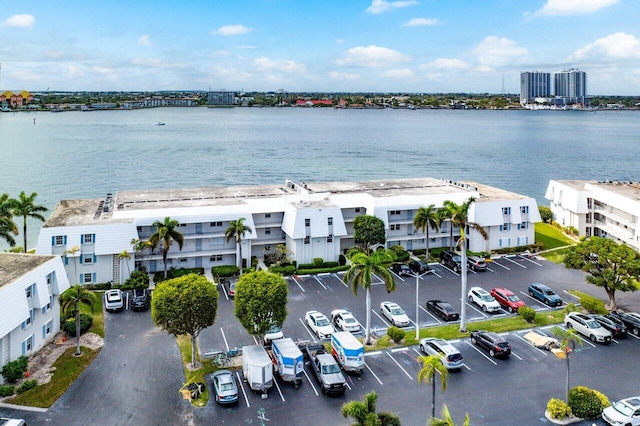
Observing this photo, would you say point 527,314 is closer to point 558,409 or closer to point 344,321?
point 558,409

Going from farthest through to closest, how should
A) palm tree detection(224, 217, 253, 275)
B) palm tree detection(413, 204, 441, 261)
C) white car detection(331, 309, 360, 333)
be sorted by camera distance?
palm tree detection(413, 204, 441, 261) < palm tree detection(224, 217, 253, 275) < white car detection(331, 309, 360, 333)

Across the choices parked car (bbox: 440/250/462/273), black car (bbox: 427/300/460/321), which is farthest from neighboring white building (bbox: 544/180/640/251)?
black car (bbox: 427/300/460/321)

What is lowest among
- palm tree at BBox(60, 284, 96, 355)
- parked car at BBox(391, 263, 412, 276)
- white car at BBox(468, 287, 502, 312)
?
white car at BBox(468, 287, 502, 312)

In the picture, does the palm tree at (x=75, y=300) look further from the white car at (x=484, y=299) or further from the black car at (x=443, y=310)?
the white car at (x=484, y=299)

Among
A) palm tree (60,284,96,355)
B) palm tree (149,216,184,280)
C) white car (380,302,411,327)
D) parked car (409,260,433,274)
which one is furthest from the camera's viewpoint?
parked car (409,260,433,274)

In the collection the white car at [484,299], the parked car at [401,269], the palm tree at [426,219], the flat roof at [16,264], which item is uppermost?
the palm tree at [426,219]

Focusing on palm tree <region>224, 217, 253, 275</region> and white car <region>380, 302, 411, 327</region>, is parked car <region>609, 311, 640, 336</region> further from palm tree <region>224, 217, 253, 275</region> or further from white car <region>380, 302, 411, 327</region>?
palm tree <region>224, 217, 253, 275</region>

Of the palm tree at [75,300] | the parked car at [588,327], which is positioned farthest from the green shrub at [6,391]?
the parked car at [588,327]

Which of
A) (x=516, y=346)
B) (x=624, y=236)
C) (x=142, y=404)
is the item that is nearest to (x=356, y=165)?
(x=624, y=236)
